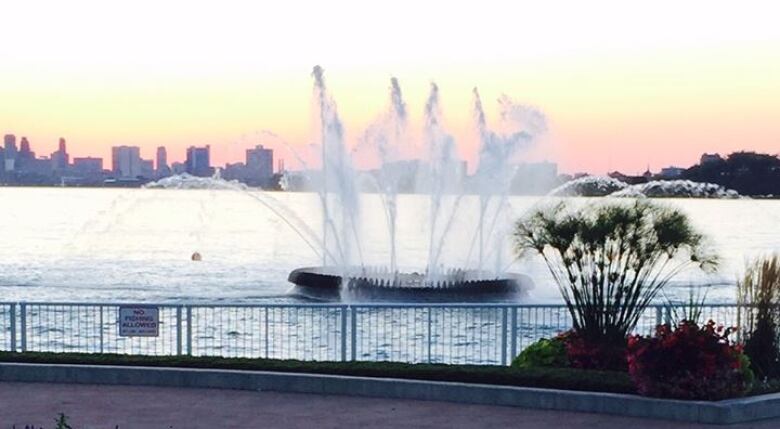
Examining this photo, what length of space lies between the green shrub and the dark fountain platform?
68.8 ft

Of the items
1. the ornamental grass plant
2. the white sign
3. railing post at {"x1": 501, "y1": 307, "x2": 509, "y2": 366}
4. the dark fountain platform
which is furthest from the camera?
the dark fountain platform

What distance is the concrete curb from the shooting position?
46.0 ft

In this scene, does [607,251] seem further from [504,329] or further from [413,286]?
[413,286]

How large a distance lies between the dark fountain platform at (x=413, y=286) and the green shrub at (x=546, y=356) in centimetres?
2097

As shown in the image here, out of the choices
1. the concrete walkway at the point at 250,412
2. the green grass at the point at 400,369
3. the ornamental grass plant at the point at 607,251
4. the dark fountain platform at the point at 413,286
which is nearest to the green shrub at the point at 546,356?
the ornamental grass plant at the point at 607,251

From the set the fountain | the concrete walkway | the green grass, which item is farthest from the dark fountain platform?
the concrete walkway

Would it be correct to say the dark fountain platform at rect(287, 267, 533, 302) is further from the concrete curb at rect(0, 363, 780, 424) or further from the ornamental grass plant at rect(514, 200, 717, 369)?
the concrete curb at rect(0, 363, 780, 424)

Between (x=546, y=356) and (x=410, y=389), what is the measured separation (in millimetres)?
2384

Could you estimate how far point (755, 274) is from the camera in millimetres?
16406

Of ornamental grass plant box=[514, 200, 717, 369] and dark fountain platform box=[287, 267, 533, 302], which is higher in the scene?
ornamental grass plant box=[514, 200, 717, 369]

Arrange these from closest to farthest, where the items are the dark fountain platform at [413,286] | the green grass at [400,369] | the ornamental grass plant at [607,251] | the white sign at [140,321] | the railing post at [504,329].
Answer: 1. the green grass at [400,369]
2. the ornamental grass plant at [607,251]
3. the white sign at [140,321]
4. the railing post at [504,329]
5. the dark fountain platform at [413,286]

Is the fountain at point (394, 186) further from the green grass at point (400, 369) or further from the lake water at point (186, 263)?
the green grass at point (400, 369)

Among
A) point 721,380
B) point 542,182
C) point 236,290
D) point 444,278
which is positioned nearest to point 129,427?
point 721,380

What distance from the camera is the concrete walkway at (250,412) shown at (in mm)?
13664
